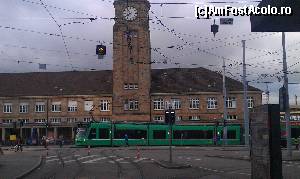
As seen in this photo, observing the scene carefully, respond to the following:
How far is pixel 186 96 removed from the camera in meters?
86.2

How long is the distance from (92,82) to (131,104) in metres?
10.5

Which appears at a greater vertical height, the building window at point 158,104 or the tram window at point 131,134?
the building window at point 158,104

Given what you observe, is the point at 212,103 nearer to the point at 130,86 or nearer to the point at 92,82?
the point at 130,86

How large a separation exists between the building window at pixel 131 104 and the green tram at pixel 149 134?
2292cm

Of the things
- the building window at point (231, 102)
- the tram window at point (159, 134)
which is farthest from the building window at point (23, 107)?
the tram window at point (159, 134)

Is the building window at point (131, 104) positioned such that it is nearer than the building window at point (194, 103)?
Yes

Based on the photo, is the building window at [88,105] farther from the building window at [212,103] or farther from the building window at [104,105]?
the building window at [212,103]

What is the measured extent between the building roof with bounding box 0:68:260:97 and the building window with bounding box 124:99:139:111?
3.86 m

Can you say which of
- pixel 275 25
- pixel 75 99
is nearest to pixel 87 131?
pixel 75 99

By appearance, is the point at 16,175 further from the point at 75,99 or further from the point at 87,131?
the point at 75,99

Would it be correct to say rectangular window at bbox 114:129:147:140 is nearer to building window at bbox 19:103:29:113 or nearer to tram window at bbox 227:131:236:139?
tram window at bbox 227:131:236:139

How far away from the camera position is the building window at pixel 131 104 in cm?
8338

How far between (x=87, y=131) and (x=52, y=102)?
102 feet

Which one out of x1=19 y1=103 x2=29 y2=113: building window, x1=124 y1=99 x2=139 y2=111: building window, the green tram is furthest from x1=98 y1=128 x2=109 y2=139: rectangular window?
x1=19 y1=103 x2=29 y2=113: building window
